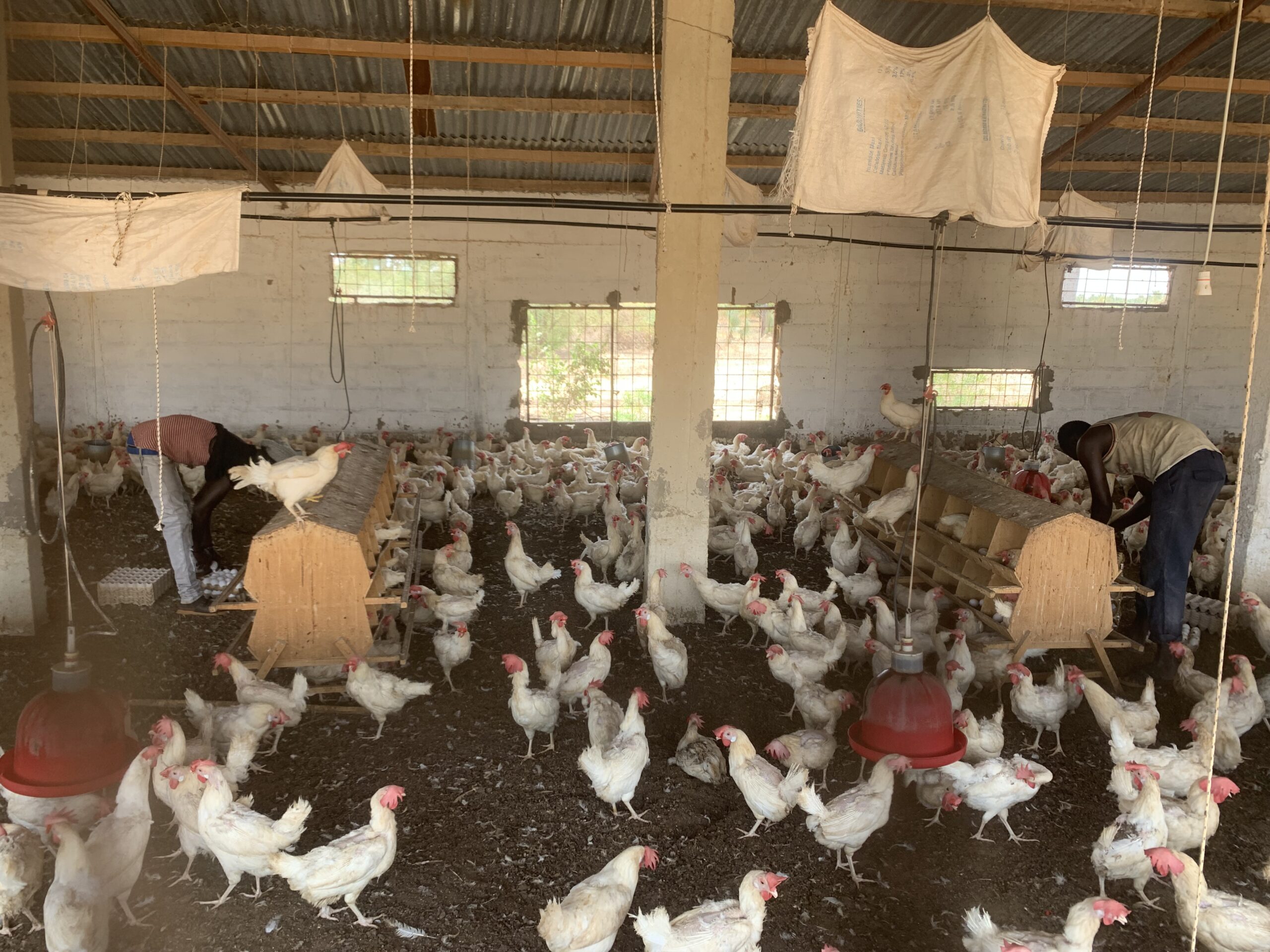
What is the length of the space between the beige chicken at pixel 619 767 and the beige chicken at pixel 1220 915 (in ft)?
8.33

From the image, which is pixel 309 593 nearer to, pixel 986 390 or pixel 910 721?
pixel 910 721

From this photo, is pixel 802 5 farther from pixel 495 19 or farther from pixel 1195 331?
pixel 1195 331

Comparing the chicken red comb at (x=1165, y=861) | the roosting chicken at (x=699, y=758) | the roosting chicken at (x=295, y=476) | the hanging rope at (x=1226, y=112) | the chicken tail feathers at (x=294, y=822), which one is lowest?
the roosting chicken at (x=699, y=758)

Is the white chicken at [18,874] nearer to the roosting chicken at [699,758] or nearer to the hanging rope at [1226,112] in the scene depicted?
the roosting chicken at [699,758]

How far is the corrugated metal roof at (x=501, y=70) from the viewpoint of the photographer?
29.8 ft

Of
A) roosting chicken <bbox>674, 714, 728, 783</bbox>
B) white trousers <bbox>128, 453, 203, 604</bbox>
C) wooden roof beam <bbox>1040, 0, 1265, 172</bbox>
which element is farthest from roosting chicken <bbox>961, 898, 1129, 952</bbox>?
wooden roof beam <bbox>1040, 0, 1265, 172</bbox>

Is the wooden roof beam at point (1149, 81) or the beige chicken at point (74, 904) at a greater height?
the wooden roof beam at point (1149, 81)

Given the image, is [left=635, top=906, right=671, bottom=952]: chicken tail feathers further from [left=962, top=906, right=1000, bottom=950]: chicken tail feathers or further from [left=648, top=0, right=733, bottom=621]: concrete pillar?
[left=648, top=0, right=733, bottom=621]: concrete pillar

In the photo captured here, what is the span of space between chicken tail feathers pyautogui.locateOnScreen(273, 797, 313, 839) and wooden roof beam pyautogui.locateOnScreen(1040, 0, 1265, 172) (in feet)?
27.2

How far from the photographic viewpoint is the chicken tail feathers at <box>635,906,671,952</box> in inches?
137

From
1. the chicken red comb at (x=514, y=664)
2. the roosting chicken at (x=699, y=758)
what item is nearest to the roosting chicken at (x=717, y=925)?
the roosting chicken at (x=699, y=758)

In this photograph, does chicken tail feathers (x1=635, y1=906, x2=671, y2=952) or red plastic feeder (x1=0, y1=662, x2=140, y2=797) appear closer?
red plastic feeder (x1=0, y1=662, x2=140, y2=797)

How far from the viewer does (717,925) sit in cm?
356

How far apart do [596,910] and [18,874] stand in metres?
2.65
